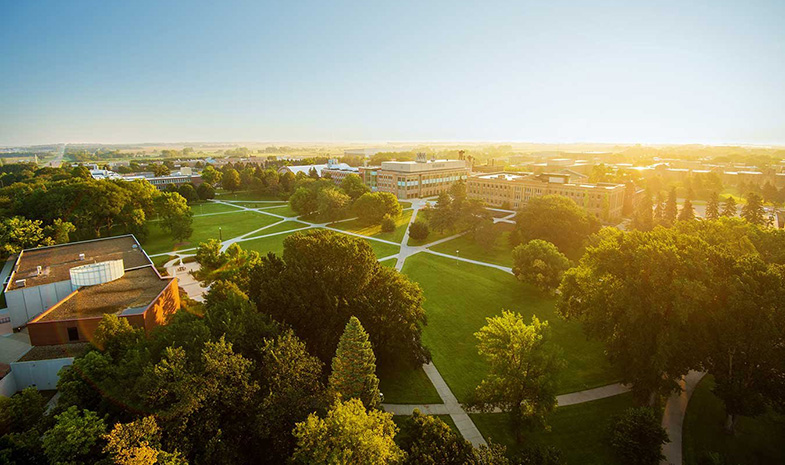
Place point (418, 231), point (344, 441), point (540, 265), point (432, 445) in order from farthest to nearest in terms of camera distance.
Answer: point (418, 231) < point (540, 265) < point (432, 445) < point (344, 441)

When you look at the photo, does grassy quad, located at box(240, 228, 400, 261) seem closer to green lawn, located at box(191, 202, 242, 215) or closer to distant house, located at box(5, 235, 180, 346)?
distant house, located at box(5, 235, 180, 346)

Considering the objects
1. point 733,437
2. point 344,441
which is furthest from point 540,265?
point 344,441

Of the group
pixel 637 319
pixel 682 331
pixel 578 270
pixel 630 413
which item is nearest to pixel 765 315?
pixel 682 331

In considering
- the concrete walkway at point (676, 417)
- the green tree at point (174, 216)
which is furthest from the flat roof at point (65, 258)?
the concrete walkway at point (676, 417)

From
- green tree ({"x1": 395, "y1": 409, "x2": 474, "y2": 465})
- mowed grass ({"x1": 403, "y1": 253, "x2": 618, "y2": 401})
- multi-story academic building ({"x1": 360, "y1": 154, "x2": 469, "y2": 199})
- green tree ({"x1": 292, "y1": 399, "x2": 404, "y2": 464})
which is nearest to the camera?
green tree ({"x1": 292, "y1": 399, "x2": 404, "y2": 464})

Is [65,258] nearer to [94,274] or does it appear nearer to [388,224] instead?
[94,274]

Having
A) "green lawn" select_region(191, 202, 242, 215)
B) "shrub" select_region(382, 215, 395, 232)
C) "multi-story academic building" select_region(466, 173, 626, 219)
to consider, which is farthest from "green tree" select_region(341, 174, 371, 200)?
"multi-story academic building" select_region(466, 173, 626, 219)

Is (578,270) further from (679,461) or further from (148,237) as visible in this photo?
→ (148,237)
